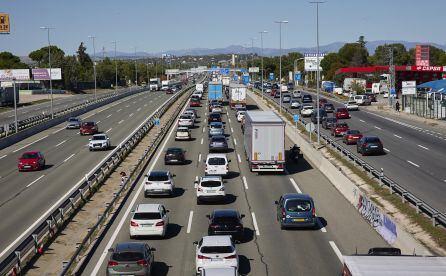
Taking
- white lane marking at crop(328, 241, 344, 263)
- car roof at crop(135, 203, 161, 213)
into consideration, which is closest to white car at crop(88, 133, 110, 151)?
car roof at crop(135, 203, 161, 213)

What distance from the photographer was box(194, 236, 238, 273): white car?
20312 mm

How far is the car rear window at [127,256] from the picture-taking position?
19.6 meters

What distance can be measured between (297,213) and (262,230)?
1777 millimetres

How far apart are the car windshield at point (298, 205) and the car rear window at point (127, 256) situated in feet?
29.5

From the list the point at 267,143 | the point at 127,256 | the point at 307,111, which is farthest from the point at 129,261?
the point at 307,111

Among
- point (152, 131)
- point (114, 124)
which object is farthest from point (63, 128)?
point (152, 131)

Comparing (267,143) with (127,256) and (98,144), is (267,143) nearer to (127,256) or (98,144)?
(98,144)

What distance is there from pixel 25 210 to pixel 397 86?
119 m

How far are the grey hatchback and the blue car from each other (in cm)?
844

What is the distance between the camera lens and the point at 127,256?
1977 centimetres

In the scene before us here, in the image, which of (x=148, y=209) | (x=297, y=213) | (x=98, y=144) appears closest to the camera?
(x=148, y=209)

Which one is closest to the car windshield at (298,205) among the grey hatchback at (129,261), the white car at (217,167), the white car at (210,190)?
the white car at (210,190)

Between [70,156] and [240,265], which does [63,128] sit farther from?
[240,265]

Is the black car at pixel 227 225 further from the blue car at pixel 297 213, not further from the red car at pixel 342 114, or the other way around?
the red car at pixel 342 114
